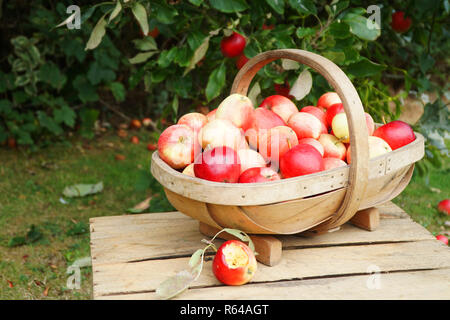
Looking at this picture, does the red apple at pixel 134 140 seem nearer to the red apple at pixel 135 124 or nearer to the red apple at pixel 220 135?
the red apple at pixel 135 124

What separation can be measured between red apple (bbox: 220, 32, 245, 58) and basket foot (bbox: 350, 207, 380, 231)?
0.77 meters

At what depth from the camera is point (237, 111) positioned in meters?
1.33

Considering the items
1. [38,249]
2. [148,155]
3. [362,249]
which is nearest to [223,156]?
[362,249]

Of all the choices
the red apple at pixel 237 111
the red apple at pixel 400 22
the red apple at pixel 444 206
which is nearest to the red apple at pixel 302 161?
the red apple at pixel 237 111

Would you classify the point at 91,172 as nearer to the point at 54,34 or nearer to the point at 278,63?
the point at 54,34

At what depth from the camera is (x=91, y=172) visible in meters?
3.28

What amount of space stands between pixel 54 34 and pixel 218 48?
1.74 meters

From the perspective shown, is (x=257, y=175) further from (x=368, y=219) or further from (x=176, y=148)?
(x=368, y=219)

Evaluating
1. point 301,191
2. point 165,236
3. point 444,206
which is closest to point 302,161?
point 301,191

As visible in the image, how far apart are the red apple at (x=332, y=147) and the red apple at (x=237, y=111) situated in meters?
0.21

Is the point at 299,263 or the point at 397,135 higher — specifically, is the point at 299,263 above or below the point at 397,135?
A: below

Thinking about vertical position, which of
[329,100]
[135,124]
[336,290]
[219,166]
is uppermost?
[219,166]

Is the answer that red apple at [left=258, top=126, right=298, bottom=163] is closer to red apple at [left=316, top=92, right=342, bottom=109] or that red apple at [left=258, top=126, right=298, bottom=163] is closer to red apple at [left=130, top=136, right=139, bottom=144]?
red apple at [left=316, top=92, right=342, bottom=109]

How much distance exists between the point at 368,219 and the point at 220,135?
20.0 inches
